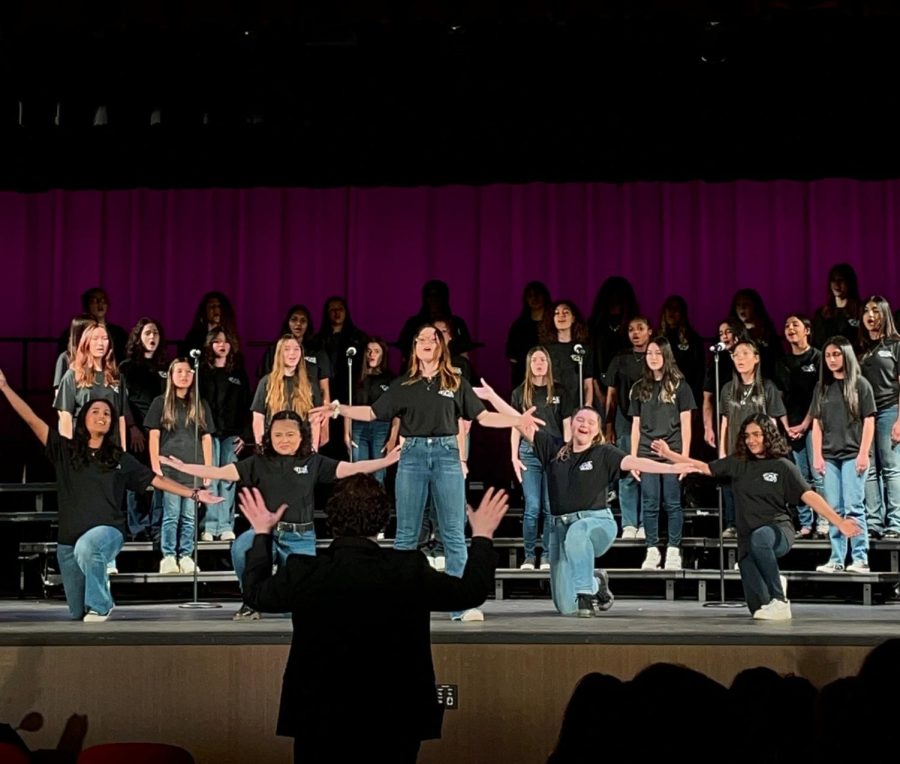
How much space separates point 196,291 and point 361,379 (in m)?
3.26

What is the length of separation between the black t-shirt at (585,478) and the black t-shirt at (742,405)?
1.59m

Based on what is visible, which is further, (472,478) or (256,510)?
(472,478)

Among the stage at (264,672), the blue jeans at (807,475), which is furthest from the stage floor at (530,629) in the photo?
the blue jeans at (807,475)

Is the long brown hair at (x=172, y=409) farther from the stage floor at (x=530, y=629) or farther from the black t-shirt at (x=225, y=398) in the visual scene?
the stage floor at (x=530, y=629)

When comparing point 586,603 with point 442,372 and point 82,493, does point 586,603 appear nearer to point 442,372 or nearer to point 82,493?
point 442,372

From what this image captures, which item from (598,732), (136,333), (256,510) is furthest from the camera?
(136,333)

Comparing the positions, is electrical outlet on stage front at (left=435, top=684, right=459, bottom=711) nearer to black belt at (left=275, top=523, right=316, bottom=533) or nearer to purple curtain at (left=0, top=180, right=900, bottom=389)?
black belt at (left=275, top=523, right=316, bottom=533)

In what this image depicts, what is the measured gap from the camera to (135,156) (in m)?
12.6

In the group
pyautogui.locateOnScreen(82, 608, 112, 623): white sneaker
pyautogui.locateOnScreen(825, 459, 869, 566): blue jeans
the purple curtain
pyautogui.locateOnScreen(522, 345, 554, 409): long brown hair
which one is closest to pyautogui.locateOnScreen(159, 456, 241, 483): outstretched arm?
pyautogui.locateOnScreen(82, 608, 112, 623): white sneaker

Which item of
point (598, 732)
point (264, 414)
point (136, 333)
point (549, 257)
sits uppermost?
point (549, 257)

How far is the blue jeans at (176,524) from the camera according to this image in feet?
32.4

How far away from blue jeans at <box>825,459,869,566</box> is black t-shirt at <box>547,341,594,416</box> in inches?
78.1

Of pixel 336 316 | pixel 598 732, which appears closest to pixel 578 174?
pixel 336 316

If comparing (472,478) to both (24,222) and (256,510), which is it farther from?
(256,510)
